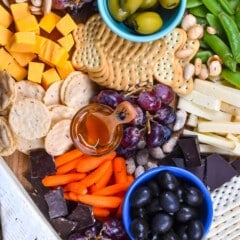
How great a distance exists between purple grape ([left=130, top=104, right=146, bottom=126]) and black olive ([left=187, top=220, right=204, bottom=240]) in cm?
26

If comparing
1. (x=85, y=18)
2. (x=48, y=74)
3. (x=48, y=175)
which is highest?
(x=85, y=18)

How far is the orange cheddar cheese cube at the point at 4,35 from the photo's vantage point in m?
1.48

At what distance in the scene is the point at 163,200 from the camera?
1.36 meters

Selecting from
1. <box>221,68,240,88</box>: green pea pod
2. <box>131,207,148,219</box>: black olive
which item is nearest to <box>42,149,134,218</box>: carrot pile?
<box>131,207,148,219</box>: black olive

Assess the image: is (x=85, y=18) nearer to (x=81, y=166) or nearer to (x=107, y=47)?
(x=107, y=47)

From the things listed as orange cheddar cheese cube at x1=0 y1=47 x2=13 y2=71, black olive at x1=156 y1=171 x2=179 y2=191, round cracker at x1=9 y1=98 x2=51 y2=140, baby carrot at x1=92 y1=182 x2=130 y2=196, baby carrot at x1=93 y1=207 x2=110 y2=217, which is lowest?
baby carrot at x1=93 y1=207 x2=110 y2=217

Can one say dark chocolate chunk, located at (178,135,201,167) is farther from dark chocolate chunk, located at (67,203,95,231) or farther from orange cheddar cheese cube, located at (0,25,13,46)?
orange cheddar cheese cube, located at (0,25,13,46)

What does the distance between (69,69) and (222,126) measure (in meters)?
0.39

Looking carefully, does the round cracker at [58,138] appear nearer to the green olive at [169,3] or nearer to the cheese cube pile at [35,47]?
the cheese cube pile at [35,47]

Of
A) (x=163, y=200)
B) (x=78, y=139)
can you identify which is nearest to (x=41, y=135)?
(x=78, y=139)

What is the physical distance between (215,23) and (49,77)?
1.35 feet

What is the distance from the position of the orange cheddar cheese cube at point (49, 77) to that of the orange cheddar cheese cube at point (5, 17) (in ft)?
0.48

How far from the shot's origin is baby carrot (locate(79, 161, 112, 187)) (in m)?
1.50

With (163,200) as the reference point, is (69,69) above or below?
above
